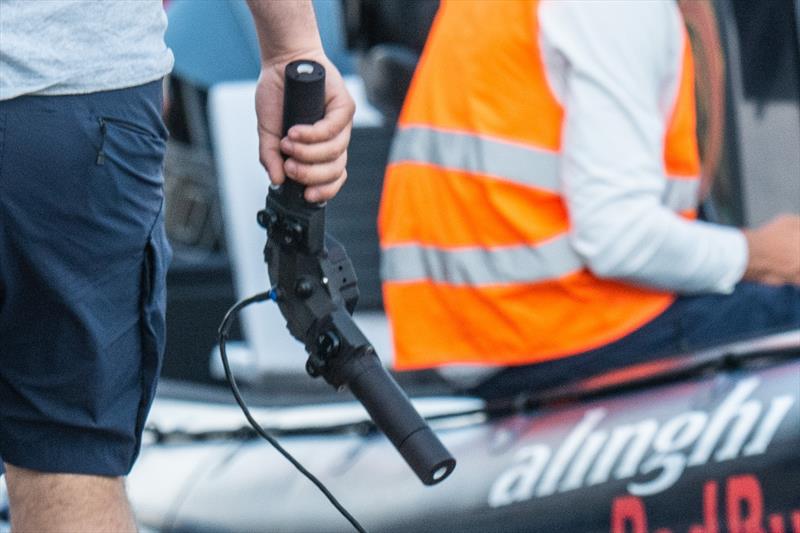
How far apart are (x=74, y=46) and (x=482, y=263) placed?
4.01 feet

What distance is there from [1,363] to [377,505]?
115 cm

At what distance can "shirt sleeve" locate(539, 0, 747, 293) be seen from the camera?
248 cm

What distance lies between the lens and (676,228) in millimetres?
2594

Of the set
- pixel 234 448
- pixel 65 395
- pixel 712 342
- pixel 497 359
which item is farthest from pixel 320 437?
pixel 65 395

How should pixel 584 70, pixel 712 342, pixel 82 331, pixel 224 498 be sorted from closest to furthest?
pixel 82 331, pixel 584 70, pixel 712 342, pixel 224 498

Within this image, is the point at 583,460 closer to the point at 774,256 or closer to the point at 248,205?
the point at 774,256

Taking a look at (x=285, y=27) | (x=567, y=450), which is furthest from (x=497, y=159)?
(x=285, y=27)

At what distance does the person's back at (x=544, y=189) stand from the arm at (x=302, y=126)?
84 centimetres

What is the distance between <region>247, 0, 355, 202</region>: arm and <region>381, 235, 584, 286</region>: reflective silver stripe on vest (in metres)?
0.95

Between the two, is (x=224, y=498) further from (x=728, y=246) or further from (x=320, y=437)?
(x=728, y=246)

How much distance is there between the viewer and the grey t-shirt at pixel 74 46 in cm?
151

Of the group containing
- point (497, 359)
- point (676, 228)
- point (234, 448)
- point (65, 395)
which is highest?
point (65, 395)

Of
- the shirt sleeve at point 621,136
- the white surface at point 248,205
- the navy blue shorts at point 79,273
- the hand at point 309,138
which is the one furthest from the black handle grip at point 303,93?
the white surface at point 248,205

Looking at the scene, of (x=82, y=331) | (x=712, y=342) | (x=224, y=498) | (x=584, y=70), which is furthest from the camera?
(x=224, y=498)
